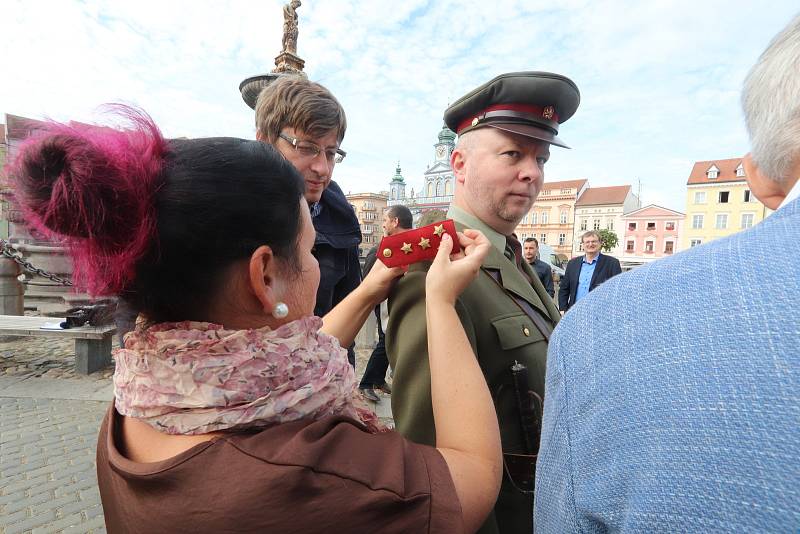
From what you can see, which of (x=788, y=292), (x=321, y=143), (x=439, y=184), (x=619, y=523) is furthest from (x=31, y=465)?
(x=439, y=184)

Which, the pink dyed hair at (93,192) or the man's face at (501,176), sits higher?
the man's face at (501,176)

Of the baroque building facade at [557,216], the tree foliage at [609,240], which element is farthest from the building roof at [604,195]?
the tree foliage at [609,240]

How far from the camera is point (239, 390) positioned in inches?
37.3

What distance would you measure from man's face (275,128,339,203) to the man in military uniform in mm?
650

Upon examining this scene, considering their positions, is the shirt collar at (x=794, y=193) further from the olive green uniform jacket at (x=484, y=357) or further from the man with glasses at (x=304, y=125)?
the man with glasses at (x=304, y=125)

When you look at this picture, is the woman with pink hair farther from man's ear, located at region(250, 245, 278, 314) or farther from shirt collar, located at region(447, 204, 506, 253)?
shirt collar, located at region(447, 204, 506, 253)

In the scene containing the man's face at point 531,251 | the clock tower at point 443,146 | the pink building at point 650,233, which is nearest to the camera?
the man's face at point 531,251

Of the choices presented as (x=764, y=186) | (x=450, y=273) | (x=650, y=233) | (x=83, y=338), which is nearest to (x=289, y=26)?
(x=83, y=338)

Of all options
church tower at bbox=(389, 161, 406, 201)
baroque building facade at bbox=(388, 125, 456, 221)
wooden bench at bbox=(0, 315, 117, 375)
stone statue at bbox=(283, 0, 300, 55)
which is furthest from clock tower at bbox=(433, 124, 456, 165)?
wooden bench at bbox=(0, 315, 117, 375)

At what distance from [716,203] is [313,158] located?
56254mm

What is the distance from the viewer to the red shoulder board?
1405mm

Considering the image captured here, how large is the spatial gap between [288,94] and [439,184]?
86.0m

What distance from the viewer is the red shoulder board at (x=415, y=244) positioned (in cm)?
141

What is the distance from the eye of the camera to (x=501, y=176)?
5.98 ft
